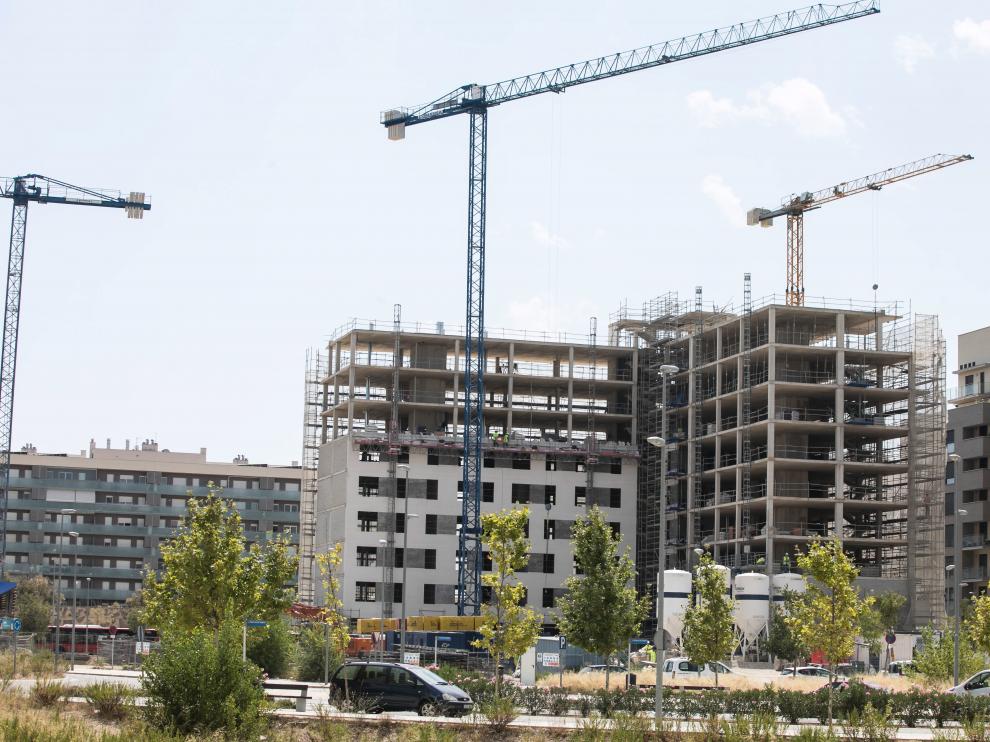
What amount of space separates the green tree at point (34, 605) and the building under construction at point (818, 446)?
2119 inches

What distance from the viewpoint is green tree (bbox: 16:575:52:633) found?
4865 inches

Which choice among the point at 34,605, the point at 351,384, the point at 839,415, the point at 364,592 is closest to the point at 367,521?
the point at 364,592

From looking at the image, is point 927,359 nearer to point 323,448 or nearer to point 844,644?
point 323,448

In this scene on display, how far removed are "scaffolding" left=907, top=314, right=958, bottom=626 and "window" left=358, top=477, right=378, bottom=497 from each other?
43.1 metres

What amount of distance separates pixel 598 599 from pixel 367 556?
56.5m

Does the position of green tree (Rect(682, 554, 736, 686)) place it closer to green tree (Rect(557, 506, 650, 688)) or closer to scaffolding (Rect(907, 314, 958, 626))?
green tree (Rect(557, 506, 650, 688))

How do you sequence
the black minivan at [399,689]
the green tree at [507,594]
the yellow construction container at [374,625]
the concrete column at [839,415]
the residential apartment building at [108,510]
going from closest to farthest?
the black minivan at [399,689] → the green tree at [507,594] → the yellow construction container at [374,625] → the concrete column at [839,415] → the residential apartment building at [108,510]

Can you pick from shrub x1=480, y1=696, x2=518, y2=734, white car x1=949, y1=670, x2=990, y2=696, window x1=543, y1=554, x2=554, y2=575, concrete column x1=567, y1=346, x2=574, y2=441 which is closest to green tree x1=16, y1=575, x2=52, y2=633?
window x1=543, y1=554, x2=554, y2=575

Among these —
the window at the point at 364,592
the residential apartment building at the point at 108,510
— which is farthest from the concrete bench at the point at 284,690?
the residential apartment building at the point at 108,510

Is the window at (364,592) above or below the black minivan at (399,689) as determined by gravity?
above

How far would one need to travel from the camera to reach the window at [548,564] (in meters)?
118

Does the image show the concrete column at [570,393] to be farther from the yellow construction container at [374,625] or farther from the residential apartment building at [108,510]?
the residential apartment building at [108,510]

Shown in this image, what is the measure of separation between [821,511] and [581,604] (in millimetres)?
56493

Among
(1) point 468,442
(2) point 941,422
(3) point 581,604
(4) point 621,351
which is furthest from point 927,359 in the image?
(3) point 581,604
